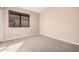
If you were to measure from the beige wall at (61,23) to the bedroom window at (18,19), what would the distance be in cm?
163

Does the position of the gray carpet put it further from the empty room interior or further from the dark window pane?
the dark window pane

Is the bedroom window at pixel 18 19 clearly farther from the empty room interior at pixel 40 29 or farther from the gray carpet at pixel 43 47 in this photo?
the gray carpet at pixel 43 47

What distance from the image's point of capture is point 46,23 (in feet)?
24.0

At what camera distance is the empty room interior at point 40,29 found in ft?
12.7

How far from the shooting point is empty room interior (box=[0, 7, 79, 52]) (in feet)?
12.7

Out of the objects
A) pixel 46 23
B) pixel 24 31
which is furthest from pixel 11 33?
pixel 46 23

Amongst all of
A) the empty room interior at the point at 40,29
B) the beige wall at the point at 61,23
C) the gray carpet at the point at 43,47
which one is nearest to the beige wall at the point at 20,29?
the empty room interior at the point at 40,29

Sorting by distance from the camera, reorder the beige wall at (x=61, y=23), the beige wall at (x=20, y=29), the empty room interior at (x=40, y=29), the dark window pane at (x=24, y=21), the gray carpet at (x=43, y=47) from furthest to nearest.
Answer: the dark window pane at (x=24, y=21) < the beige wall at (x=20, y=29) < the beige wall at (x=61, y=23) < the empty room interior at (x=40, y=29) < the gray carpet at (x=43, y=47)

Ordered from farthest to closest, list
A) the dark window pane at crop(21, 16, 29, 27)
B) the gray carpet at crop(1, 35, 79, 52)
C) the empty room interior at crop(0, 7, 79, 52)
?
the dark window pane at crop(21, 16, 29, 27)
the empty room interior at crop(0, 7, 79, 52)
the gray carpet at crop(1, 35, 79, 52)

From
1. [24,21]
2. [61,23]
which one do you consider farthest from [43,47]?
[24,21]

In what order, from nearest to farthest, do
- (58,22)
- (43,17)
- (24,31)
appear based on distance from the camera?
(58,22) → (24,31) → (43,17)

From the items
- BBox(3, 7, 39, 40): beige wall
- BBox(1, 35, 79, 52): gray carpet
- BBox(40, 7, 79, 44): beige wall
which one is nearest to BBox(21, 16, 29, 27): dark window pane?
BBox(3, 7, 39, 40): beige wall

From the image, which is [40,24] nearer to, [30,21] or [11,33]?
[30,21]
